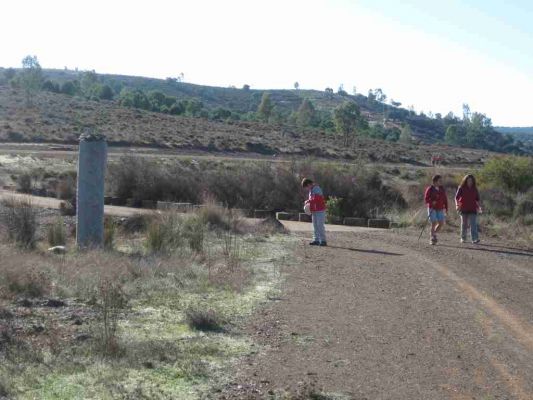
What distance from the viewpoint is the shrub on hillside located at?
35969 mm

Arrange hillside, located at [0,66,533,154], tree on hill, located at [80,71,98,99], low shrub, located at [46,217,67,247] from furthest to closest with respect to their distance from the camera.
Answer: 1. tree on hill, located at [80,71,98,99]
2. hillside, located at [0,66,533,154]
3. low shrub, located at [46,217,67,247]

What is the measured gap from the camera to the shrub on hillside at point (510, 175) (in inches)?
1416

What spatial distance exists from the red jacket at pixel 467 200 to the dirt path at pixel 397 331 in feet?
10.5

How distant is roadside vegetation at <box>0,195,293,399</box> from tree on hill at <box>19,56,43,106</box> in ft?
246

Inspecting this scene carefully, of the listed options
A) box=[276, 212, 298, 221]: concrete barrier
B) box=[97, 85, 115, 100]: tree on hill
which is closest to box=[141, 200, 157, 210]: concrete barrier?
box=[276, 212, 298, 221]: concrete barrier

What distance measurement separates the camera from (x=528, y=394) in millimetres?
7844

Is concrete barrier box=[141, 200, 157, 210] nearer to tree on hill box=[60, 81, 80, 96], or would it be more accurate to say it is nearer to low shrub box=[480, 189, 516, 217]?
low shrub box=[480, 189, 516, 217]

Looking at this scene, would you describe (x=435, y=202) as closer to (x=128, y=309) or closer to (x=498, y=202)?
(x=128, y=309)

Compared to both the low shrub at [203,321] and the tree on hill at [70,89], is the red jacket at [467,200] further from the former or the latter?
the tree on hill at [70,89]

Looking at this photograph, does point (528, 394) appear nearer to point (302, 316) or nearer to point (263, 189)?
point (302, 316)

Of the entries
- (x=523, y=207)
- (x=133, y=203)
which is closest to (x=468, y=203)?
(x=523, y=207)

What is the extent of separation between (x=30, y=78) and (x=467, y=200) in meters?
77.8

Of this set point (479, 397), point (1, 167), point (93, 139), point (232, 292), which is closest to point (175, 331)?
point (232, 292)

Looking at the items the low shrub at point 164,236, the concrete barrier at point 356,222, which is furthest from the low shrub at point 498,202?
the low shrub at point 164,236
